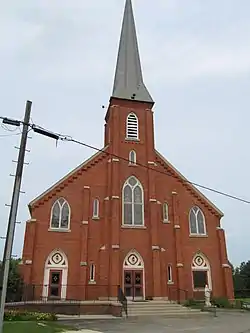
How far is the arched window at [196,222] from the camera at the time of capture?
2901cm

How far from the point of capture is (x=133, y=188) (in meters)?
29.2

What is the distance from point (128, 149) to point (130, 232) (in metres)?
6.93

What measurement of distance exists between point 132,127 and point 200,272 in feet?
42.0

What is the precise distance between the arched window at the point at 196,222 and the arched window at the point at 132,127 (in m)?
7.60

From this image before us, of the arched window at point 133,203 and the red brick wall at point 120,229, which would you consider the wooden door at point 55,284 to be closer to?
the red brick wall at point 120,229

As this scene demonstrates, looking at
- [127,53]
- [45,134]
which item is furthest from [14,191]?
[127,53]

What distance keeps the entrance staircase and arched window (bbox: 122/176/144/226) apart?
242 inches

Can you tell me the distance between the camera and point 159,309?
22.8 metres

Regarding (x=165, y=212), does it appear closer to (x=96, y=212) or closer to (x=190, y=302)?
(x=96, y=212)

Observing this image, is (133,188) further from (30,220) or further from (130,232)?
(30,220)

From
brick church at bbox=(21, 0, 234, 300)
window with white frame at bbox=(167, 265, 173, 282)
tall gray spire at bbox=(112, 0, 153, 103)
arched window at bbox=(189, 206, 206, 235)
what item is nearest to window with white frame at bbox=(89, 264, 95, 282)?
brick church at bbox=(21, 0, 234, 300)

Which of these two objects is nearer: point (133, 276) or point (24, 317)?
point (24, 317)

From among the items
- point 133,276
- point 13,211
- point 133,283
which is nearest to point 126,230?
point 133,276

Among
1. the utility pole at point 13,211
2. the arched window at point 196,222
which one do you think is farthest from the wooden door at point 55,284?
the utility pole at point 13,211
